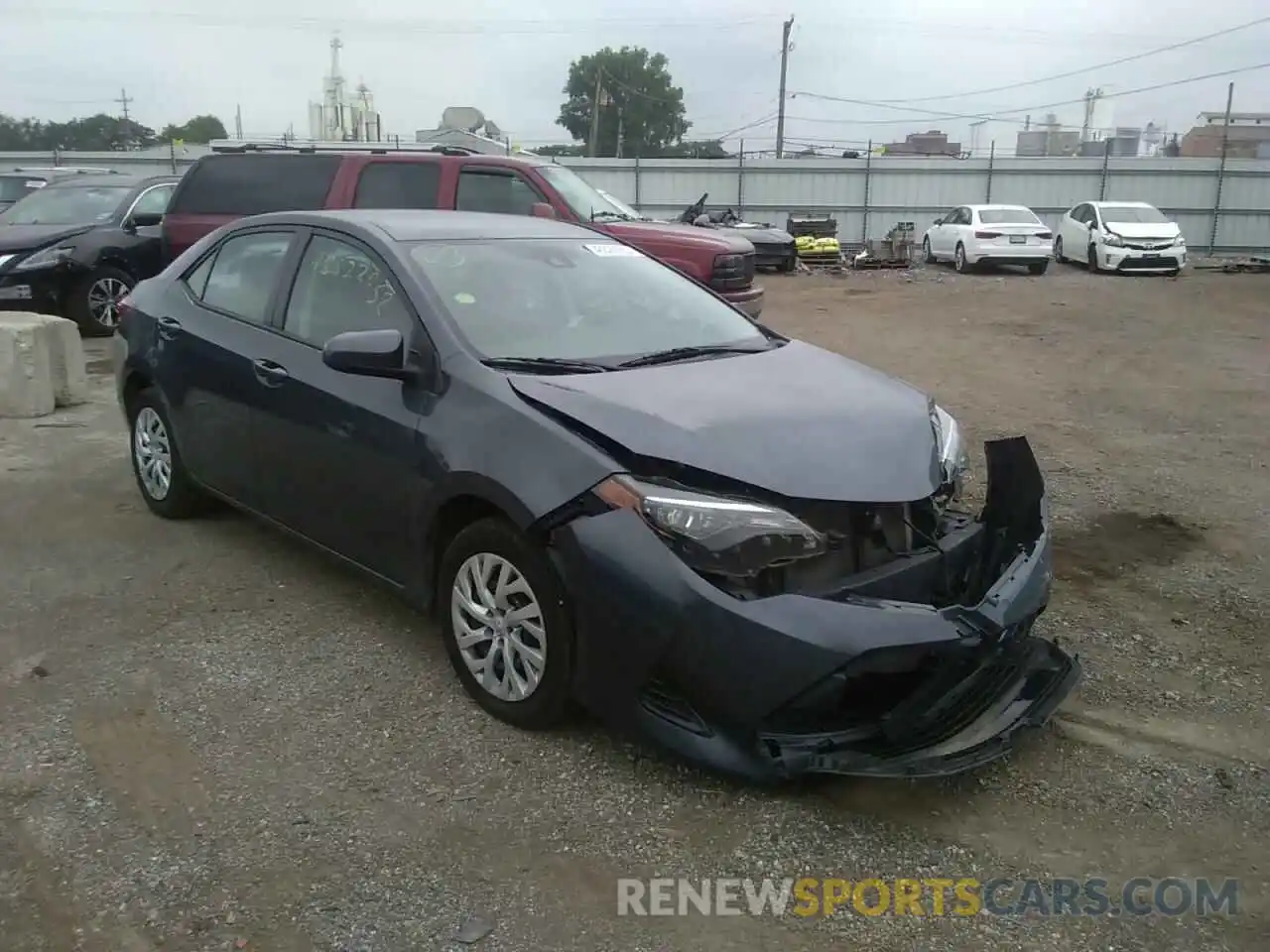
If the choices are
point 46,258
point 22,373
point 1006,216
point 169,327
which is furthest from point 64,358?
point 1006,216

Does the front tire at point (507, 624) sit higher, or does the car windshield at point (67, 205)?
the car windshield at point (67, 205)

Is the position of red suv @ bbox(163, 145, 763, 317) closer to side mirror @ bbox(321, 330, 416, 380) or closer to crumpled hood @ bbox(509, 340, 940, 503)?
crumpled hood @ bbox(509, 340, 940, 503)

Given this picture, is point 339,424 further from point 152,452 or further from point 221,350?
point 152,452

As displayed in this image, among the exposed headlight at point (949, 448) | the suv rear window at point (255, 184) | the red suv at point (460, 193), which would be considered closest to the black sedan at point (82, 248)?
the suv rear window at point (255, 184)

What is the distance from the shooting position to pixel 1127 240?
2212 centimetres

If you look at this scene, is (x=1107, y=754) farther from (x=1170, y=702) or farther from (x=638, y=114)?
(x=638, y=114)

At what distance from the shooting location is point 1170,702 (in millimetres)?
3766

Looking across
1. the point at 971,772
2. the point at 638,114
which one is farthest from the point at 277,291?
the point at 638,114

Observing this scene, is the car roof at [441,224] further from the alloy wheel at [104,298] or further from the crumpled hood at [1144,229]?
the crumpled hood at [1144,229]

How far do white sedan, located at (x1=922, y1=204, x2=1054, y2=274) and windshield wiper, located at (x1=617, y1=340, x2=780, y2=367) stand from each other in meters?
19.9

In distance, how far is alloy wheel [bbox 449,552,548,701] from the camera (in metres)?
3.37

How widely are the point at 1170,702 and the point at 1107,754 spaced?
1.71ft

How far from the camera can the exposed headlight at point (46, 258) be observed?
11055 mm

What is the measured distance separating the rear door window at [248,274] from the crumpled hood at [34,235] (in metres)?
7.47
